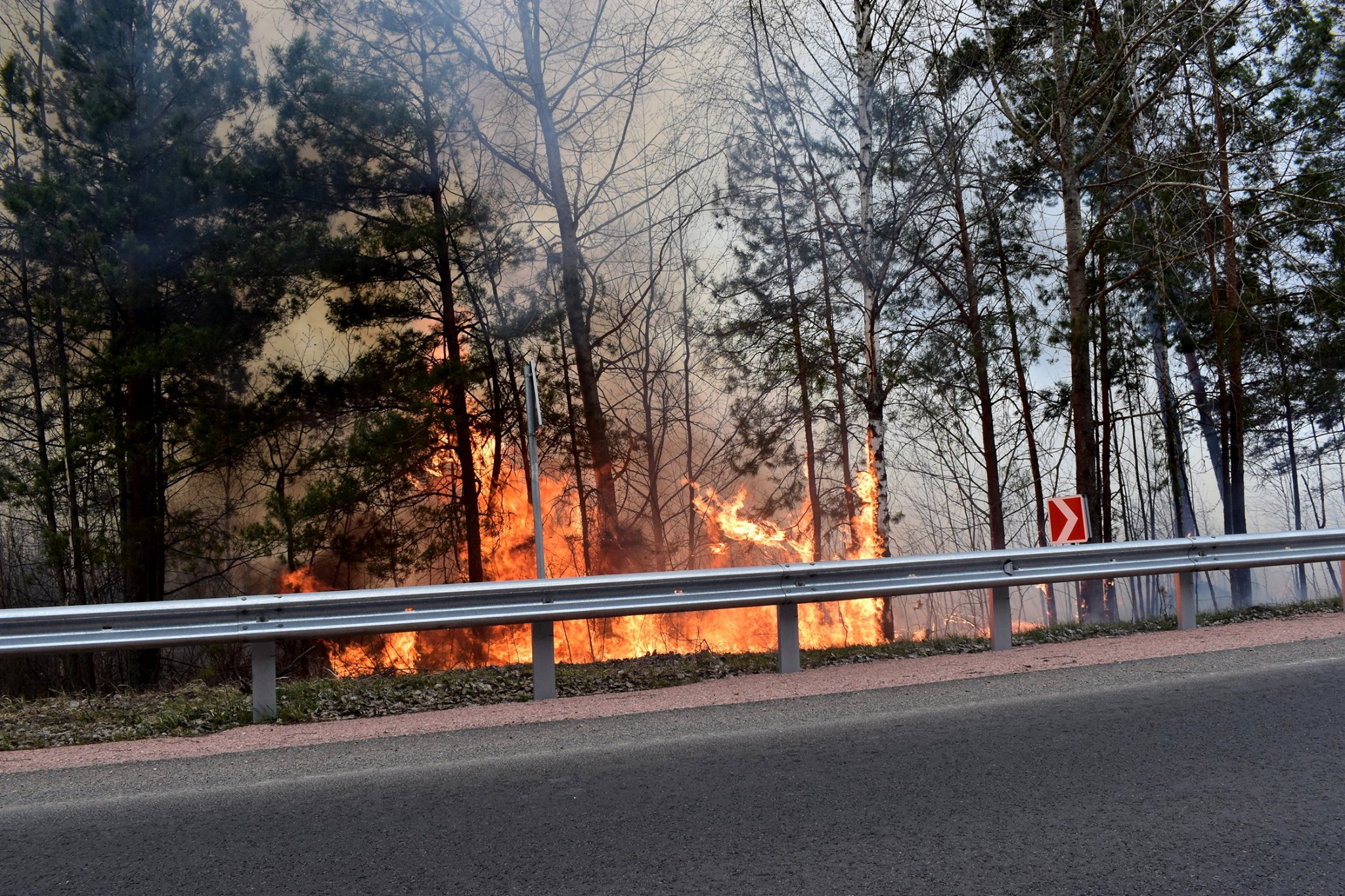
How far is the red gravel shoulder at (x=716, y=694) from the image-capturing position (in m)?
5.98

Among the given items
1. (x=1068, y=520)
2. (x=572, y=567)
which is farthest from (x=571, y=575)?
(x=1068, y=520)

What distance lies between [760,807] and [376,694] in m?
4.28

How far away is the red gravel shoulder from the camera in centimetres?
598

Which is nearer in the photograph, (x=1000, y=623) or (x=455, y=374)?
(x=1000, y=623)

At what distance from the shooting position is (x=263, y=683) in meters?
6.88

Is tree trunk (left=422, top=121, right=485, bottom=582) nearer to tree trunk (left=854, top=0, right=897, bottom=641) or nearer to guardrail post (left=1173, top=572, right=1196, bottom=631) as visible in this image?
tree trunk (left=854, top=0, right=897, bottom=641)

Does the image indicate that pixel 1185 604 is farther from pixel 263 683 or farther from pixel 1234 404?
pixel 1234 404

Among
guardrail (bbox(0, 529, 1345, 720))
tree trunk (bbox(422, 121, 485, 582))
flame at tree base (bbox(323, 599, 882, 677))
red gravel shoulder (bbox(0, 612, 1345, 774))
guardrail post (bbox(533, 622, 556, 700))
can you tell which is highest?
tree trunk (bbox(422, 121, 485, 582))

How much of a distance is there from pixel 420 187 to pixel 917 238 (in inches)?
364

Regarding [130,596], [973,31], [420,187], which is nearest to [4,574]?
[130,596]

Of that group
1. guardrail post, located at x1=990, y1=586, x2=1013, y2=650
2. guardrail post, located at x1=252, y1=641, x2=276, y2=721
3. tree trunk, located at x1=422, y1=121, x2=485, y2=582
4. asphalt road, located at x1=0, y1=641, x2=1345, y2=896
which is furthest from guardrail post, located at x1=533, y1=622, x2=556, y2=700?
tree trunk, located at x1=422, y1=121, x2=485, y2=582

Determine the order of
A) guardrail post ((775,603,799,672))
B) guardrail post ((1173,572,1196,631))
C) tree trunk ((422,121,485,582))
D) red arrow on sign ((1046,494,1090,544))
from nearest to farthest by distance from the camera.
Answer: guardrail post ((775,603,799,672)) < guardrail post ((1173,572,1196,631)) < red arrow on sign ((1046,494,1090,544)) < tree trunk ((422,121,485,582))

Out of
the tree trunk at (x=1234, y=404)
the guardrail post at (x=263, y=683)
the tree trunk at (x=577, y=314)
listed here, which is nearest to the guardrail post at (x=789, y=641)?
the guardrail post at (x=263, y=683)

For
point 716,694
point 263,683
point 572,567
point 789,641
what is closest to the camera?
point 263,683
